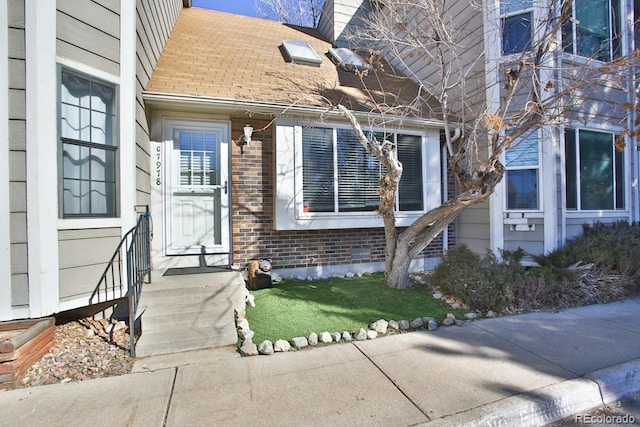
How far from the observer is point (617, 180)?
634 cm

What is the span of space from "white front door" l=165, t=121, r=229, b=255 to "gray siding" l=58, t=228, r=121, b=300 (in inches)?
58.9

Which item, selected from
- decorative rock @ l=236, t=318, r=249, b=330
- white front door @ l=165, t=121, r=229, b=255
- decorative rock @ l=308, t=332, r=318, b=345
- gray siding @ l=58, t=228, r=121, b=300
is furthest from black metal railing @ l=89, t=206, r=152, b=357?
decorative rock @ l=308, t=332, r=318, b=345

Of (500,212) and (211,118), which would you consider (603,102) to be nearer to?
(500,212)

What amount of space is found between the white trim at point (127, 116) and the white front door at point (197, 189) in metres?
1.32

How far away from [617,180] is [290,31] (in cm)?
→ 835

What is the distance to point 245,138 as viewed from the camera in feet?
16.9

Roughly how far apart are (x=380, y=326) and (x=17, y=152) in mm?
4017

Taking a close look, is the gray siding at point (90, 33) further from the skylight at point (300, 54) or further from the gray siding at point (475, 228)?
the gray siding at point (475, 228)

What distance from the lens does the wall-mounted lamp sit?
510cm

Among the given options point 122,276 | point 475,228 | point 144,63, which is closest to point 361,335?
point 122,276

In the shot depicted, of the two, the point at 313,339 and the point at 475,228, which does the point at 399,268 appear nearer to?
the point at 313,339

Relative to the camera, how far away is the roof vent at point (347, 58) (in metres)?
7.27

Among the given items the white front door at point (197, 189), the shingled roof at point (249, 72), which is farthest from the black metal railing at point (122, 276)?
the shingled roof at point (249, 72)

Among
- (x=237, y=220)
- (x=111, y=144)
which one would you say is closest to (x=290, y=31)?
(x=237, y=220)
